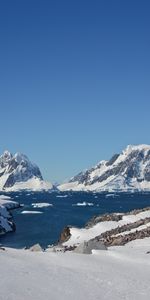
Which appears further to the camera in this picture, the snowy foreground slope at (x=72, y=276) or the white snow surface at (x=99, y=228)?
the white snow surface at (x=99, y=228)

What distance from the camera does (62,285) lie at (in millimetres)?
20578

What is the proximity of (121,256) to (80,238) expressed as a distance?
2426 cm

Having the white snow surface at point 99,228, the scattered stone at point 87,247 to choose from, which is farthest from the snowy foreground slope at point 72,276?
the white snow surface at point 99,228

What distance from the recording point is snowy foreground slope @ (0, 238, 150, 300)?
62.7 ft

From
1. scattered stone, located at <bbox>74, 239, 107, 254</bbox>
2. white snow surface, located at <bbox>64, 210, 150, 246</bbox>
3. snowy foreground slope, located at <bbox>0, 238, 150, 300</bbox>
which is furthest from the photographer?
white snow surface, located at <bbox>64, 210, 150, 246</bbox>

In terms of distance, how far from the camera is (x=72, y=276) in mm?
22453

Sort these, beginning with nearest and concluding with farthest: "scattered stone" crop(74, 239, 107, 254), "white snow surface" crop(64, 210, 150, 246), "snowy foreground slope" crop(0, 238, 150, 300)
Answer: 1. "snowy foreground slope" crop(0, 238, 150, 300)
2. "scattered stone" crop(74, 239, 107, 254)
3. "white snow surface" crop(64, 210, 150, 246)

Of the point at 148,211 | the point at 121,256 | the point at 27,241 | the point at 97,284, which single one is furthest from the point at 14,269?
the point at 27,241

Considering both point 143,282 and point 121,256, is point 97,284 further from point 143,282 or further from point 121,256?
point 121,256

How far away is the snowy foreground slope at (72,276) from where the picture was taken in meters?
19.1

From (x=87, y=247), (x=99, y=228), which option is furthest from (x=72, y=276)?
(x=99, y=228)

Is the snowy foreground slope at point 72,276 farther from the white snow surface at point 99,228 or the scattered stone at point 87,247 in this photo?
the white snow surface at point 99,228

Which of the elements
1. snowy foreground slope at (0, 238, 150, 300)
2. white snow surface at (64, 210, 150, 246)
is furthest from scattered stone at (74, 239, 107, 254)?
white snow surface at (64, 210, 150, 246)

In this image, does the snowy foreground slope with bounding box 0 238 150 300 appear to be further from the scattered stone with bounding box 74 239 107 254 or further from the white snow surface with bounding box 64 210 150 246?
the white snow surface with bounding box 64 210 150 246
